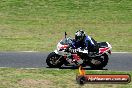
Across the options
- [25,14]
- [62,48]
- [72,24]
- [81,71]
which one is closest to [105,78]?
[81,71]

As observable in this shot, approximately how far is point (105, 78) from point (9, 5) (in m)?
24.0

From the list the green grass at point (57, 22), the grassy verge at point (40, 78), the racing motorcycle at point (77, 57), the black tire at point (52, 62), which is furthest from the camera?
the green grass at point (57, 22)

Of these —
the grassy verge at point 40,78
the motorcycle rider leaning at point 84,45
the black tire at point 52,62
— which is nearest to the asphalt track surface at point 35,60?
the black tire at point 52,62

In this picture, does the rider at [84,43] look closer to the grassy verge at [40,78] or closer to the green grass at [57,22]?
the grassy verge at [40,78]

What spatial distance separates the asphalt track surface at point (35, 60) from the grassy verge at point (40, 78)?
1.17 m

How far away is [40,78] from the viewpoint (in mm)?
18562

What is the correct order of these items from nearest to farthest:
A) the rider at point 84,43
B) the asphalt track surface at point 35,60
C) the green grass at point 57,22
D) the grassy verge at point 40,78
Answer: the grassy verge at point 40,78, the rider at point 84,43, the asphalt track surface at point 35,60, the green grass at point 57,22

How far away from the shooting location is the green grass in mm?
27797

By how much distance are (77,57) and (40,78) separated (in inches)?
110

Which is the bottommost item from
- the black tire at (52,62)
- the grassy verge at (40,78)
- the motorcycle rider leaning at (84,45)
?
the grassy verge at (40,78)

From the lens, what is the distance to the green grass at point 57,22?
91.2ft

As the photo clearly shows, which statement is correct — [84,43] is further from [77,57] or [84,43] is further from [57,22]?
[57,22]

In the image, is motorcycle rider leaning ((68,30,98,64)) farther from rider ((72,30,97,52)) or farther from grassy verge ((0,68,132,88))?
grassy verge ((0,68,132,88))

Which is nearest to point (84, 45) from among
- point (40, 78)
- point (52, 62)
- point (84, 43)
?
point (84, 43)
